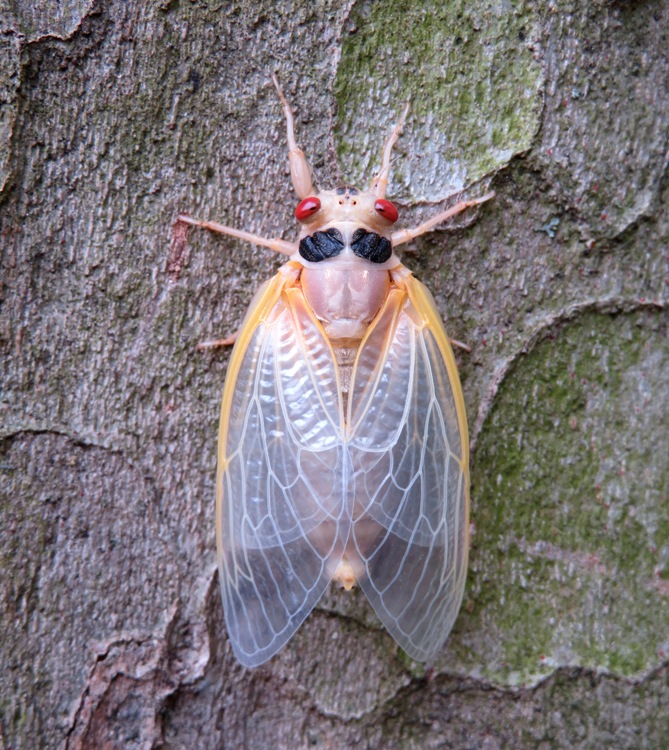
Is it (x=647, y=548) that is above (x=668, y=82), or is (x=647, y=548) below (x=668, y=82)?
below

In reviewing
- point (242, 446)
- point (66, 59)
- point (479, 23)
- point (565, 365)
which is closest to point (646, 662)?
point (565, 365)

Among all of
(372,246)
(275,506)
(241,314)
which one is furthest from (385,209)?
(275,506)

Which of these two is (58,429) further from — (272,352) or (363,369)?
(363,369)

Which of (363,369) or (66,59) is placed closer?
(66,59)

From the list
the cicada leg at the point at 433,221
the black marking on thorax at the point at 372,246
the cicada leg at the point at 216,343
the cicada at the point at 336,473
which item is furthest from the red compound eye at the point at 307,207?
the cicada leg at the point at 216,343

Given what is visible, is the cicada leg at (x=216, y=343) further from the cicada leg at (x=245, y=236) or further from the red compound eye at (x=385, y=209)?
the red compound eye at (x=385, y=209)

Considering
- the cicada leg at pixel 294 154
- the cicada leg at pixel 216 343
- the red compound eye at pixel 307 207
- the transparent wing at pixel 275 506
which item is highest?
the cicada leg at pixel 294 154

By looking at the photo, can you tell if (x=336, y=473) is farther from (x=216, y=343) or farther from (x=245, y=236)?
(x=245, y=236)

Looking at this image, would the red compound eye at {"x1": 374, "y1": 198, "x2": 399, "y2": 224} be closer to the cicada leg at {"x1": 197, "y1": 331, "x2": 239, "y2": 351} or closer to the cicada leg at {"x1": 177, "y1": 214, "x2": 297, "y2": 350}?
the cicada leg at {"x1": 177, "y1": 214, "x2": 297, "y2": 350}
